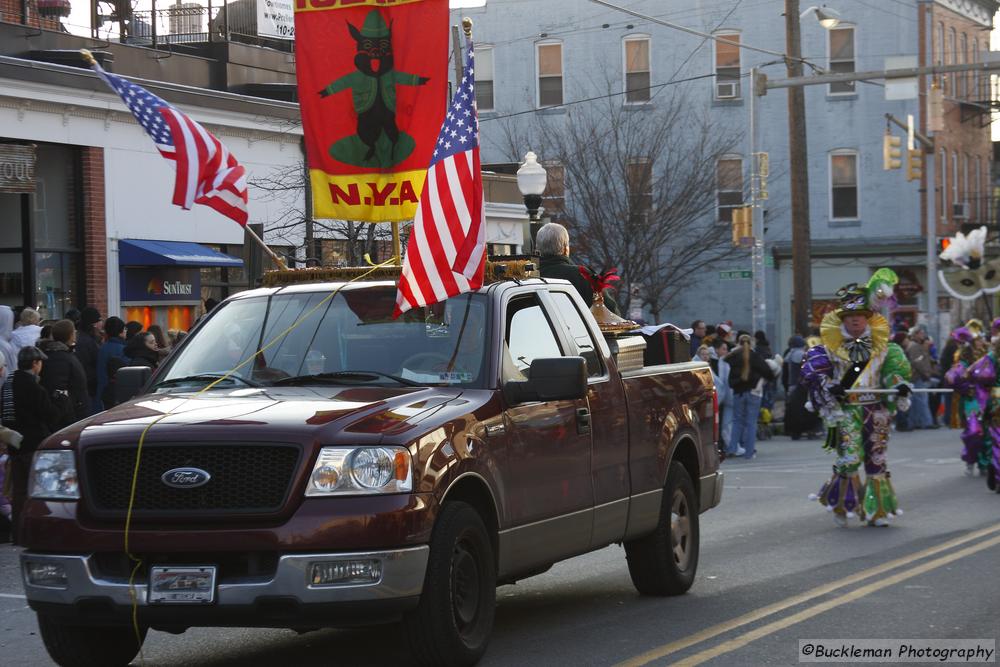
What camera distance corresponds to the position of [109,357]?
16375 mm

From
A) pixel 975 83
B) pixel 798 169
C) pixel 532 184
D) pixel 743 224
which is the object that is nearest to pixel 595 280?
pixel 532 184

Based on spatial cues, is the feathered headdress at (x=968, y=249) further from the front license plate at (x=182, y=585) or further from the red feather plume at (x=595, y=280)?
the front license plate at (x=182, y=585)

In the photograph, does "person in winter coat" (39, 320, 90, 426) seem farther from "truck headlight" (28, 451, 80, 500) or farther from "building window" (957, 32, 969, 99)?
"building window" (957, 32, 969, 99)

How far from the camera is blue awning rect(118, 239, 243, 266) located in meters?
23.6

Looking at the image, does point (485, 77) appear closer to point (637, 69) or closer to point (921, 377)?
point (637, 69)

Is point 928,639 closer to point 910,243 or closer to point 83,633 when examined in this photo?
point 83,633

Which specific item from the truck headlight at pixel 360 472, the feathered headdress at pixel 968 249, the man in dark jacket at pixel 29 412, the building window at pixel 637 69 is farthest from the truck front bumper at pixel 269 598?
the building window at pixel 637 69

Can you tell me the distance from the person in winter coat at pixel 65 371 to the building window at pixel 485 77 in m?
35.1

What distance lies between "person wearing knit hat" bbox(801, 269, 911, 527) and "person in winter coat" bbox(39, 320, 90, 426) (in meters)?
6.42

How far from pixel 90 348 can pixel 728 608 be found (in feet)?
31.7

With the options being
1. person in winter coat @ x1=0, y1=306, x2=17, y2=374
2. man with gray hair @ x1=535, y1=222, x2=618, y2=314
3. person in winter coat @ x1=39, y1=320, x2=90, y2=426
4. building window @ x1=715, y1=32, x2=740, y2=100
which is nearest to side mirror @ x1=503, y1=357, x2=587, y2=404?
man with gray hair @ x1=535, y1=222, x2=618, y2=314

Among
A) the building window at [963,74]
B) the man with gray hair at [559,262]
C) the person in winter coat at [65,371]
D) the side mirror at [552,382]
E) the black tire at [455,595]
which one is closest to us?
the black tire at [455,595]

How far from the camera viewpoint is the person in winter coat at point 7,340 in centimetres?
1469

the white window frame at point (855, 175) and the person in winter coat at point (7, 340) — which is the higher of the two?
the white window frame at point (855, 175)
